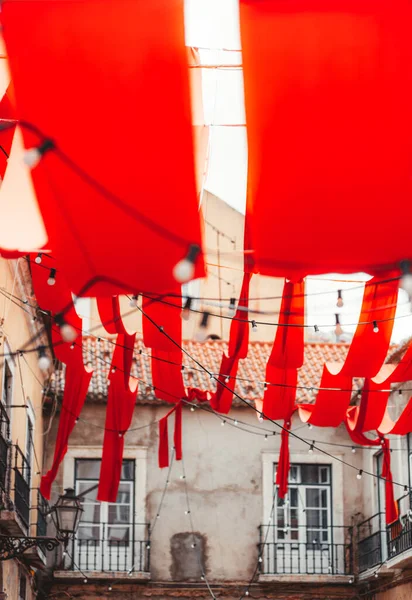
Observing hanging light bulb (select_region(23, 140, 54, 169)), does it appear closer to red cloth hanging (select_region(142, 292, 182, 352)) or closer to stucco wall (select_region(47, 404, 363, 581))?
red cloth hanging (select_region(142, 292, 182, 352))

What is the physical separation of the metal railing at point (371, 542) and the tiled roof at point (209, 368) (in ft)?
7.93

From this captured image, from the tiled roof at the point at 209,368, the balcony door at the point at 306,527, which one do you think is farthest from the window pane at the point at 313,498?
the tiled roof at the point at 209,368

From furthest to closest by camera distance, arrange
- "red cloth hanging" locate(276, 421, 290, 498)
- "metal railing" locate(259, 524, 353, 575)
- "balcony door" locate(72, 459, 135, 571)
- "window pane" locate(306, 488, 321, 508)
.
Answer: "window pane" locate(306, 488, 321, 508), "metal railing" locate(259, 524, 353, 575), "balcony door" locate(72, 459, 135, 571), "red cloth hanging" locate(276, 421, 290, 498)

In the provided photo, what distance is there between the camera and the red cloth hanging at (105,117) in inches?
240

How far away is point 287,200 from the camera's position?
6086mm

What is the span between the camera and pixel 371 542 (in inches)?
711

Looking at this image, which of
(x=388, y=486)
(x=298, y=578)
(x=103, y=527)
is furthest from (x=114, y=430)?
(x=298, y=578)

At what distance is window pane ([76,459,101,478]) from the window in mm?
3296

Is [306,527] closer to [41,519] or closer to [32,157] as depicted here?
[41,519]

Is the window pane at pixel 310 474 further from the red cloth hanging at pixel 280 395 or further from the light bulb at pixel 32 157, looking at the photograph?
the light bulb at pixel 32 157

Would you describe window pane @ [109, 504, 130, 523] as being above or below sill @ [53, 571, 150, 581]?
above

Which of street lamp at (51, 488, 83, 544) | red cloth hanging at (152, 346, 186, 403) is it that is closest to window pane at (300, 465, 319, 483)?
street lamp at (51, 488, 83, 544)

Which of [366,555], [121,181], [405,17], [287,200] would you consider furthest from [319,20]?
[366,555]

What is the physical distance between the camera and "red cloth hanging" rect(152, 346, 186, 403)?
10.5 metres
